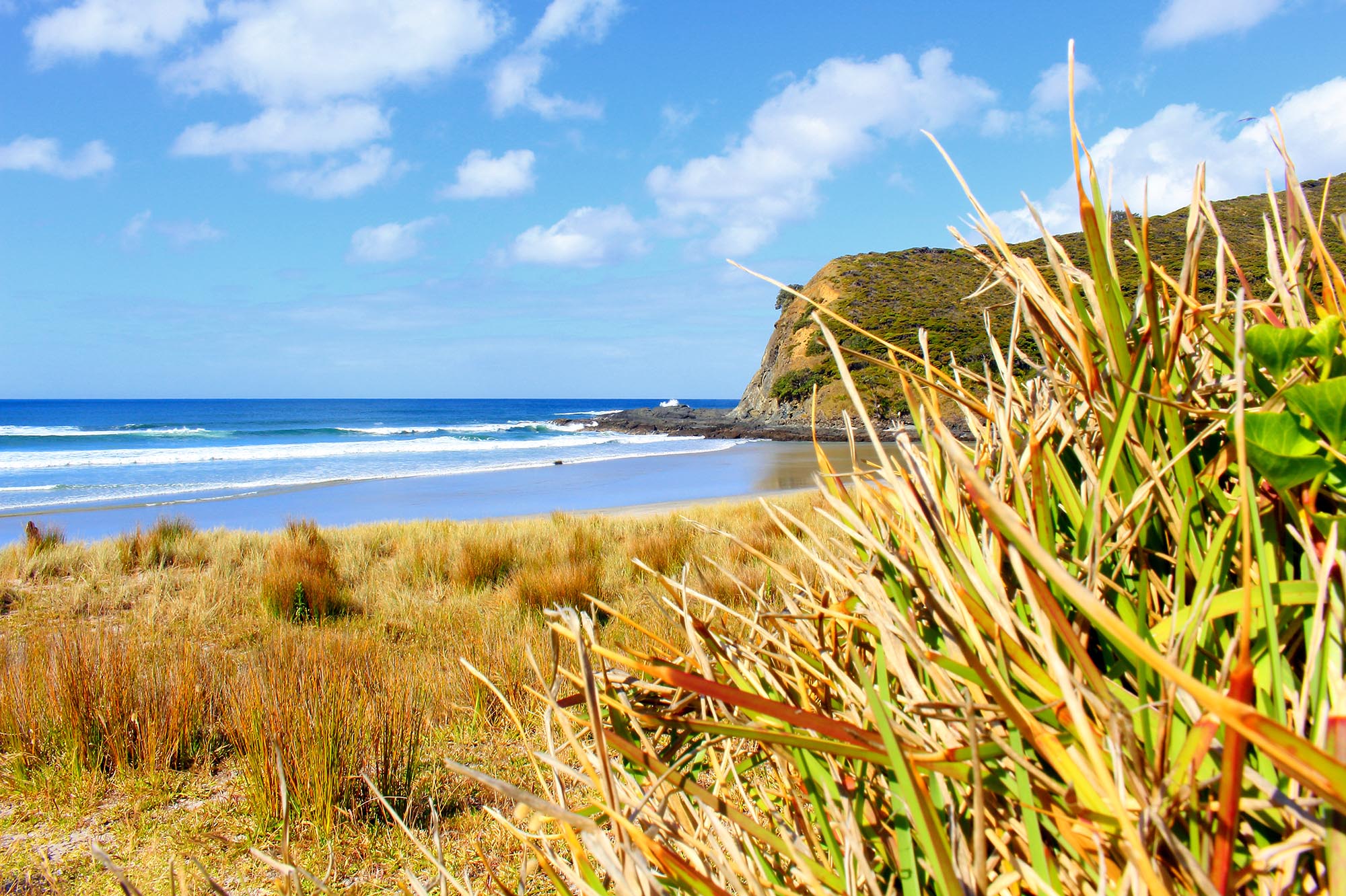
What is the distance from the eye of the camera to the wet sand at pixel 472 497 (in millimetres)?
14109

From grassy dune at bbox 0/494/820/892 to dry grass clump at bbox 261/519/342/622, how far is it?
0.02 meters

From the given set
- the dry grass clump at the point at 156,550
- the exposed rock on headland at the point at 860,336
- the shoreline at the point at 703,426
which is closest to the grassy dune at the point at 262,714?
the dry grass clump at the point at 156,550

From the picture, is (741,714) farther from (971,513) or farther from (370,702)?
(370,702)

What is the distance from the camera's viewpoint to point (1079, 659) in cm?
47

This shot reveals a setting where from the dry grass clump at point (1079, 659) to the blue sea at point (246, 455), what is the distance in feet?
56.2

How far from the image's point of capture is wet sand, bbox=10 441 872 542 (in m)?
14.1

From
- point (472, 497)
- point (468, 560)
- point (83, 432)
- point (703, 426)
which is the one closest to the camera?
point (468, 560)

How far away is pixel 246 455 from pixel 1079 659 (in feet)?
111

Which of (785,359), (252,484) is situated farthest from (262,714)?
(785,359)

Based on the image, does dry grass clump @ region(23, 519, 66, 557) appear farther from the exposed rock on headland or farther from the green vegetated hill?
the green vegetated hill

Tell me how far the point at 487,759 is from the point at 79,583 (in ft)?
18.0

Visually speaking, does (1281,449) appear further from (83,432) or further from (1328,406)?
(83,432)

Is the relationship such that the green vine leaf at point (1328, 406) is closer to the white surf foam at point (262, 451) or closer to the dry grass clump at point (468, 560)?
the dry grass clump at point (468, 560)

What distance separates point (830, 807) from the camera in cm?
60
